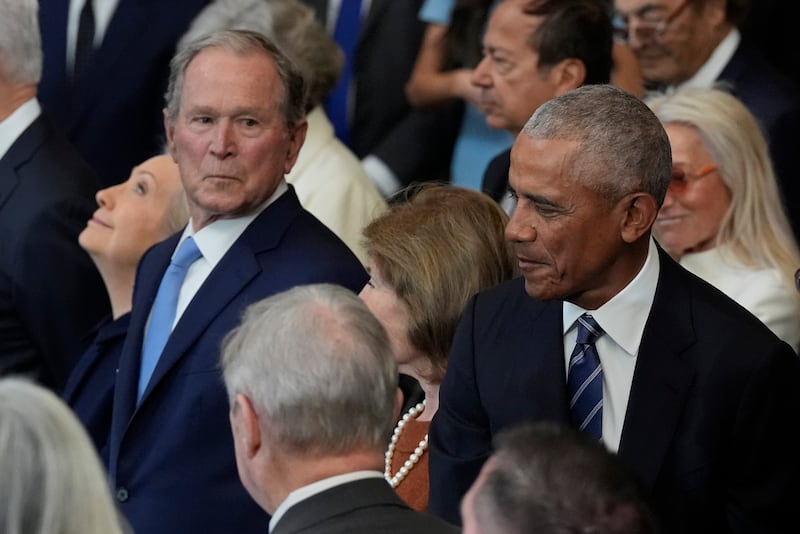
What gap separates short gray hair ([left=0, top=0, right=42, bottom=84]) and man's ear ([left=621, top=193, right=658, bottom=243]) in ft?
8.35

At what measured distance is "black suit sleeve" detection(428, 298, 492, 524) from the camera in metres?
3.42

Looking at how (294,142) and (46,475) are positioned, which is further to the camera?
(294,142)

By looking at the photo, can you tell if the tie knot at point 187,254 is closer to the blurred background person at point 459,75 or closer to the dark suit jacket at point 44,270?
the dark suit jacket at point 44,270

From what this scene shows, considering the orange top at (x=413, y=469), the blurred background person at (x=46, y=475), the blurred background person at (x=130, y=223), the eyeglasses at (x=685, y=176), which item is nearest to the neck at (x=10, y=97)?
the blurred background person at (x=130, y=223)

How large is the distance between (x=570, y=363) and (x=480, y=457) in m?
0.27

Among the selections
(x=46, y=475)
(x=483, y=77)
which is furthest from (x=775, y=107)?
(x=46, y=475)

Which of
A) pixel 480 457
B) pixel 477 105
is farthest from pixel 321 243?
pixel 477 105

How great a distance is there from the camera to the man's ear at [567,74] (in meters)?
4.96

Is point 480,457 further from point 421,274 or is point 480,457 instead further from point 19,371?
point 19,371

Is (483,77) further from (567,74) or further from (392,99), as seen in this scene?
(392,99)

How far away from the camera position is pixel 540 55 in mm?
5012

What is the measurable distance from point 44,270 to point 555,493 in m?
2.88

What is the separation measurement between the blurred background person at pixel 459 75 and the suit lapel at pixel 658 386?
2466 mm

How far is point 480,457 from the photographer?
3396 millimetres
